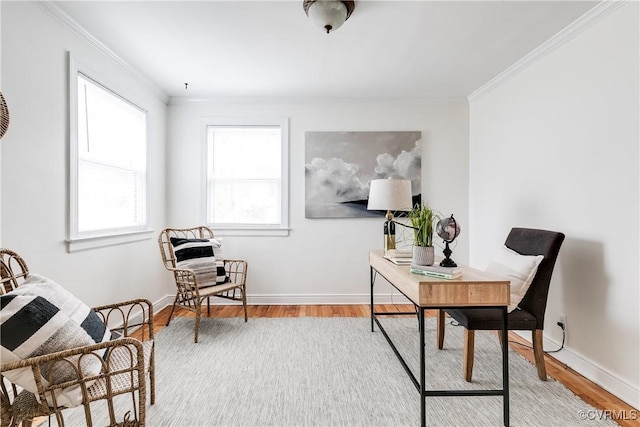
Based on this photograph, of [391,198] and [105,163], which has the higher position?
[105,163]

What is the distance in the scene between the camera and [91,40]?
2.41m

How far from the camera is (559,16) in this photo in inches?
84.5

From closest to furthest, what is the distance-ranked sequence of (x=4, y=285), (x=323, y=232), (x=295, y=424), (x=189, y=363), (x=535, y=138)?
(x=4, y=285)
(x=295, y=424)
(x=189, y=363)
(x=535, y=138)
(x=323, y=232)

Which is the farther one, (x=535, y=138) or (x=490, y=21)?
(x=535, y=138)

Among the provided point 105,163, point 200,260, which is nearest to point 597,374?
Result: point 200,260

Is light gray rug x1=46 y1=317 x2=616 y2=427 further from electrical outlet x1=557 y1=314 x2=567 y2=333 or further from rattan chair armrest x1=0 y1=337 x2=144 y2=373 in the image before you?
rattan chair armrest x1=0 y1=337 x2=144 y2=373

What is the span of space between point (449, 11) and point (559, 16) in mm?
770

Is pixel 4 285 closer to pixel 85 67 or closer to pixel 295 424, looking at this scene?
pixel 295 424

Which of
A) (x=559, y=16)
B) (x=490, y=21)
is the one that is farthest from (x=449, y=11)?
(x=559, y=16)

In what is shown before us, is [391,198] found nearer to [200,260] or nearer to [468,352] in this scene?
[468,352]

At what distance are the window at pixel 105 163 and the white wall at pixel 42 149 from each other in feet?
0.35

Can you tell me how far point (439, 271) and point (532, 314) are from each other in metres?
0.86

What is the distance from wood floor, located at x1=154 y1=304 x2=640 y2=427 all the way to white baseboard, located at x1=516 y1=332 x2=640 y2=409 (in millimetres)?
31

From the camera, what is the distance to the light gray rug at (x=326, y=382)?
173cm
